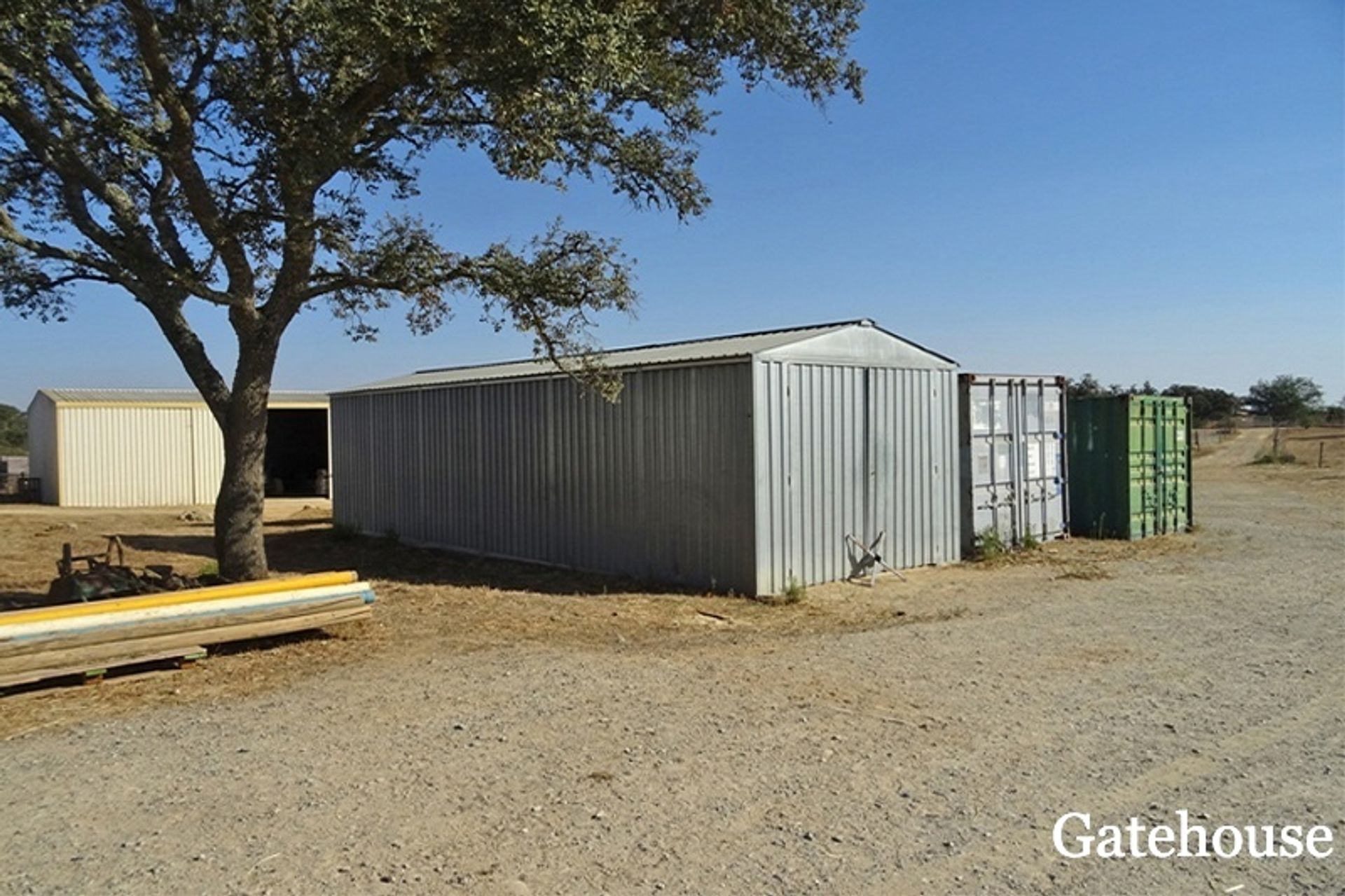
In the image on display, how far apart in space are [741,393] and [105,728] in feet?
21.8

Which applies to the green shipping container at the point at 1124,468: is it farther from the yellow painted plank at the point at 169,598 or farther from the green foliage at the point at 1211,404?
the green foliage at the point at 1211,404

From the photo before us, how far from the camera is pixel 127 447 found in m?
26.0

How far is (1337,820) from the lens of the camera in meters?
4.20

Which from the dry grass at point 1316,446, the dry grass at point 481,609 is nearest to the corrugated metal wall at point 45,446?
the dry grass at point 481,609

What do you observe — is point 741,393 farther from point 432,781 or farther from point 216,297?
point 432,781

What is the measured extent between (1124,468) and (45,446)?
89.2ft

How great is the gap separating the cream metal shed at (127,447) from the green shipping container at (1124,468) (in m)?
20.9

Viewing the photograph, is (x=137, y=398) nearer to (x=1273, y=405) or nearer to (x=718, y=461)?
(x=718, y=461)

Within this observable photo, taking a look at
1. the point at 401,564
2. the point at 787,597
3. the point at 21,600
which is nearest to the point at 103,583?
the point at 21,600

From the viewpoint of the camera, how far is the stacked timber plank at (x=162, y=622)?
6500mm

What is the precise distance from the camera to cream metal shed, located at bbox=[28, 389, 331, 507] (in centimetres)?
2522

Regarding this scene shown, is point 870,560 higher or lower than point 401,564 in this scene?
higher

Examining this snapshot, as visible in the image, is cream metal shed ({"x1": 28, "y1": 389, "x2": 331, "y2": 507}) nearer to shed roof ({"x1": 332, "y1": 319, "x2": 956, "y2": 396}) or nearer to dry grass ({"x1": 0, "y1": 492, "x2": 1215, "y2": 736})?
dry grass ({"x1": 0, "y1": 492, "x2": 1215, "y2": 736})

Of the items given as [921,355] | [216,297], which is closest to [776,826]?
[216,297]
